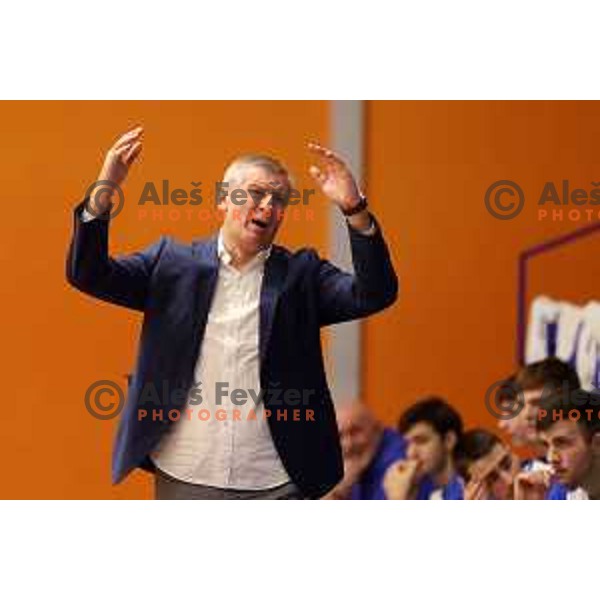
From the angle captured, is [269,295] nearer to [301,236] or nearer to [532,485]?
[301,236]

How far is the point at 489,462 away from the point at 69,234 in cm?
99

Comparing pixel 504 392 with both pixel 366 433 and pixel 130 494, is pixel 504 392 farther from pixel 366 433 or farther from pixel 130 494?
pixel 130 494

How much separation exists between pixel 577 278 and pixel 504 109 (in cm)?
38

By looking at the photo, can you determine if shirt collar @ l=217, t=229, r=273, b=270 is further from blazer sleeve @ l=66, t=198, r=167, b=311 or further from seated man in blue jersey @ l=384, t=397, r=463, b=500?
seated man in blue jersey @ l=384, t=397, r=463, b=500

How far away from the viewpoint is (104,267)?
3.41 m

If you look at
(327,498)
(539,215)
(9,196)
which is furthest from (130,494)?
(539,215)

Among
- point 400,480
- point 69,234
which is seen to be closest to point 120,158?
point 69,234

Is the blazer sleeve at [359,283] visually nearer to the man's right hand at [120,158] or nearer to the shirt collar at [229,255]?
the shirt collar at [229,255]

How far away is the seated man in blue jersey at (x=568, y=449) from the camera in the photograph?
3.54 metres

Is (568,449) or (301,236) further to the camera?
(568,449)
